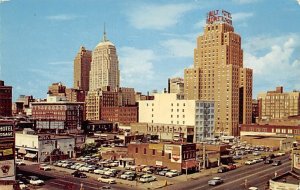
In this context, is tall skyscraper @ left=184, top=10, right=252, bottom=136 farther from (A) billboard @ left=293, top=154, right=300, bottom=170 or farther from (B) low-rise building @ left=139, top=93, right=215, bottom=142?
(A) billboard @ left=293, top=154, right=300, bottom=170

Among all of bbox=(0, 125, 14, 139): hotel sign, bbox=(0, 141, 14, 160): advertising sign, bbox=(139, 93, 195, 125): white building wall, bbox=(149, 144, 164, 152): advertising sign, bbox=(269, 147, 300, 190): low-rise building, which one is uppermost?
bbox=(139, 93, 195, 125): white building wall

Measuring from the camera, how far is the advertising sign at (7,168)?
37.1m

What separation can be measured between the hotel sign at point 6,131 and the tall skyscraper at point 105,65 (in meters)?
134

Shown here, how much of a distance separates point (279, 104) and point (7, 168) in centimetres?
12087

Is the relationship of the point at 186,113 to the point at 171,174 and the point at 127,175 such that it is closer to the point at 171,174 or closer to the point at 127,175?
the point at 171,174

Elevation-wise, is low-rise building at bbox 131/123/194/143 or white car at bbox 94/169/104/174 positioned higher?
low-rise building at bbox 131/123/194/143

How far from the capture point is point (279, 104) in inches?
5610

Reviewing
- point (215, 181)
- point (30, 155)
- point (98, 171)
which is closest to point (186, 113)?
point (30, 155)

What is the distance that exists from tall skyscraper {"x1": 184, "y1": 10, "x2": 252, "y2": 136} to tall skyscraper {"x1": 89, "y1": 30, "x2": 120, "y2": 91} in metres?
61.1

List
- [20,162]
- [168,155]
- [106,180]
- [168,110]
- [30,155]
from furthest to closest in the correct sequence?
[168,110], [30,155], [20,162], [168,155], [106,180]

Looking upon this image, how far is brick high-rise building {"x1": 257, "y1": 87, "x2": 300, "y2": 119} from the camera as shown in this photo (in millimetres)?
139375

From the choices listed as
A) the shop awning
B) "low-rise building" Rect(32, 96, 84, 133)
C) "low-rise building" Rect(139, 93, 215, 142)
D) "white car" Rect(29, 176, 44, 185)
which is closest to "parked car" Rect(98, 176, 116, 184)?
"white car" Rect(29, 176, 44, 185)

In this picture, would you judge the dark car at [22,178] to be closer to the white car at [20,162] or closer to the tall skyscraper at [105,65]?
the white car at [20,162]

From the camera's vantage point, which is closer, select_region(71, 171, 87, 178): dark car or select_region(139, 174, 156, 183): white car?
select_region(139, 174, 156, 183): white car
